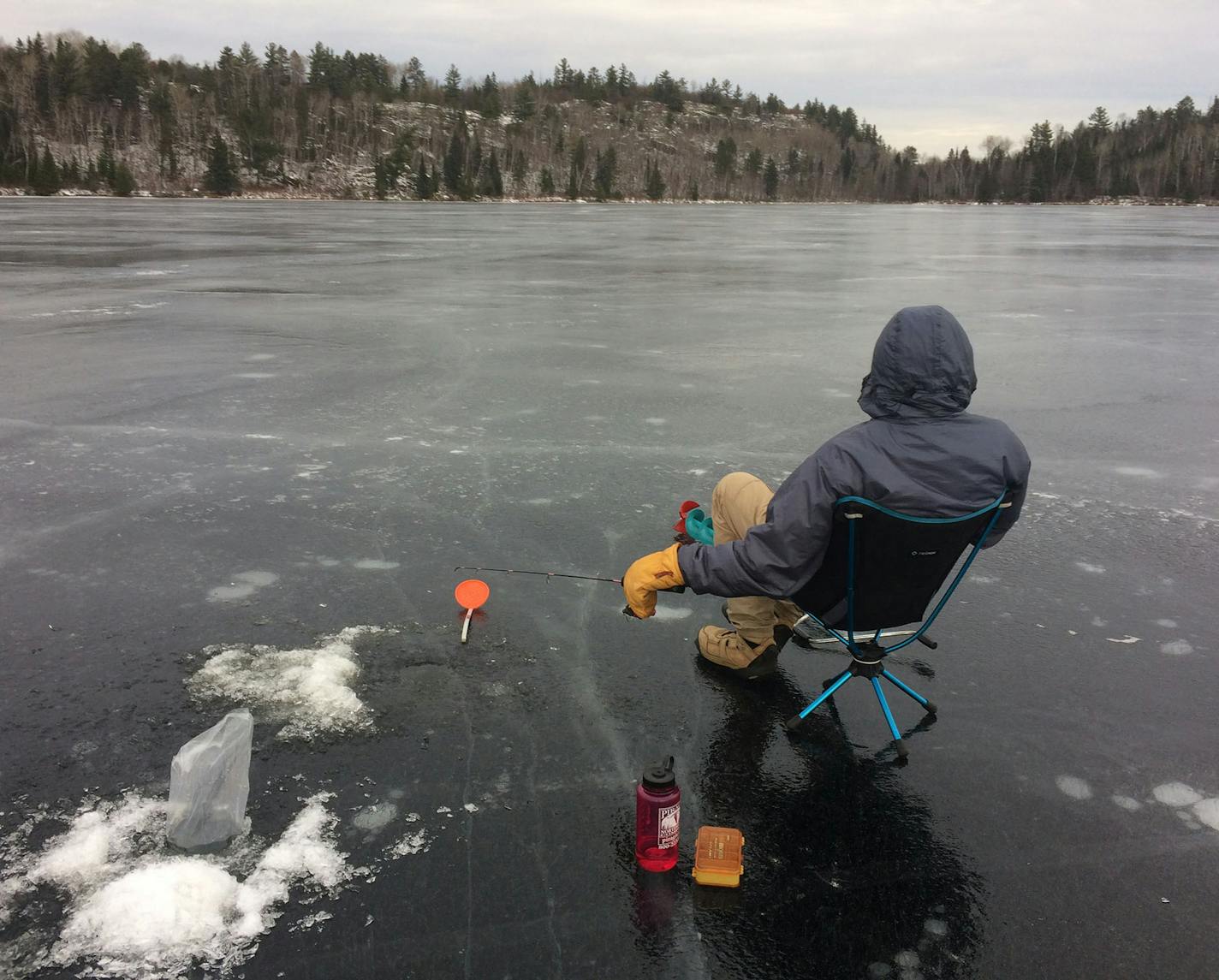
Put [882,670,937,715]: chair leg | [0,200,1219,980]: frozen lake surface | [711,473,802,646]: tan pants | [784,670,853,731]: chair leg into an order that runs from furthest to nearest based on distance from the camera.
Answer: [711,473,802,646]: tan pants
[882,670,937,715]: chair leg
[784,670,853,731]: chair leg
[0,200,1219,980]: frozen lake surface

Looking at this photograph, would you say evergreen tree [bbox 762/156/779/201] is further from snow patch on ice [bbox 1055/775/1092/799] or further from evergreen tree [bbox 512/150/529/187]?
snow patch on ice [bbox 1055/775/1092/799]

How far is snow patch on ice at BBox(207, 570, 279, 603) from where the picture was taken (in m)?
4.69

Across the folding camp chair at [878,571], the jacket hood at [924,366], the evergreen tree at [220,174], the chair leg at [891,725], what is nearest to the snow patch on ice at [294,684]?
the folding camp chair at [878,571]

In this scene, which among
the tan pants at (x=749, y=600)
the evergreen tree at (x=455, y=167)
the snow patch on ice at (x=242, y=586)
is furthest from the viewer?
the evergreen tree at (x=455, y=167)

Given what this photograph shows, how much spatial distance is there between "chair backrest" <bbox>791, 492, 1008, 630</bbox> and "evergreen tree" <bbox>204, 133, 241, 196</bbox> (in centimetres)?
13174

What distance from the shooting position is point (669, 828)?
2.85 m

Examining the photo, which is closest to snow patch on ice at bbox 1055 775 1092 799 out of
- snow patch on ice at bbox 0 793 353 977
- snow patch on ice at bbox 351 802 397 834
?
snow patch on ice at bbox 351 802 397 834

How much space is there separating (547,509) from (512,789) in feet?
9.30

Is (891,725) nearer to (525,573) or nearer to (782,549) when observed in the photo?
(782,549)

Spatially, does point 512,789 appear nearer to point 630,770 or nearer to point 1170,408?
point 630,770

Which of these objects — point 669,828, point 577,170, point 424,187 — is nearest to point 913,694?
point 669,828

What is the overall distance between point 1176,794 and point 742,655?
164cm

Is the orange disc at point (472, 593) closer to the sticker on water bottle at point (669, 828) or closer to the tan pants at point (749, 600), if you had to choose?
the tan pants at point (749, 600)

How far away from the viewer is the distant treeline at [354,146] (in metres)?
131
